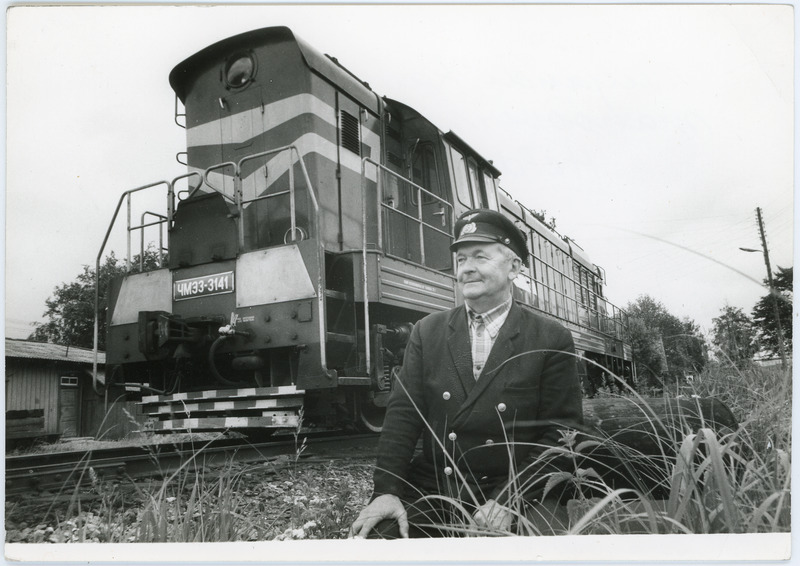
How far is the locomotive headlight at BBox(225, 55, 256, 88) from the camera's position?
4379mm

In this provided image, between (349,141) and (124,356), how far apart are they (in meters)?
2.20

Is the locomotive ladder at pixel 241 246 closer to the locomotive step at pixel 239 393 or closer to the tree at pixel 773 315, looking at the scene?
the locomotive step at pixel 239 393

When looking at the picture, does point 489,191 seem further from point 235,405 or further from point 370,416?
point 235,405

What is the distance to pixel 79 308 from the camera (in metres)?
3.54

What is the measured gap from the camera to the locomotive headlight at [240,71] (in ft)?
14.4

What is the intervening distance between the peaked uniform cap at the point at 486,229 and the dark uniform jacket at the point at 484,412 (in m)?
0.23

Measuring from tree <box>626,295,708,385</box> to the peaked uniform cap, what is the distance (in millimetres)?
961

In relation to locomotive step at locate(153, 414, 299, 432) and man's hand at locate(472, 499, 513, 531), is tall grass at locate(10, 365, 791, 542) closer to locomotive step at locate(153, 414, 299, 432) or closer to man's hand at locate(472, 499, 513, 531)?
man's hand at locate(472, 499, 513, 531)

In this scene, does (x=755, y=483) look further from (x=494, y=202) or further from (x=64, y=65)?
(x=494, y=202)

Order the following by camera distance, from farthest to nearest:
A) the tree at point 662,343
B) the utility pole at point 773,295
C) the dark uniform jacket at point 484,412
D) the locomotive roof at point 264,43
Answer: the locomotive roof at point 264,43 < the tree at point 662,343 < the utility pole at point 773,295 < the dark uniform jacket at point 484,412

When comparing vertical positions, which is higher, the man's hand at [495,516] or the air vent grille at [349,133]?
the air vent grille at [349,133]

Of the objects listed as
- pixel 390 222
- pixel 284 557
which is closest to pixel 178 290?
pixel 390 222

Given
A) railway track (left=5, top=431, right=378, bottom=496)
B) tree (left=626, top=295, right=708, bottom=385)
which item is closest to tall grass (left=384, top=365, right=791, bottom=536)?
tree (left=626, top=295, right=708, bottom=385)

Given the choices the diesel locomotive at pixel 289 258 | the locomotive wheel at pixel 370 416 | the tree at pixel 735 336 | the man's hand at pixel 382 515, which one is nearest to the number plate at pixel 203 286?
the diesel locomotive at pixel 289 258
